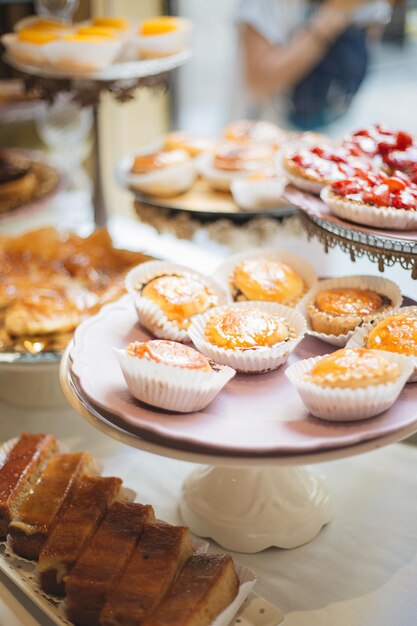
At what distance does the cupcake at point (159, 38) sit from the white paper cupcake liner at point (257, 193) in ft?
1.83

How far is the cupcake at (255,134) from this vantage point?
2.58m

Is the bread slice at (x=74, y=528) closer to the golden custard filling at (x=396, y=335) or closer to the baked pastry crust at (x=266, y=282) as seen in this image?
the baked pastry crust at (x=266, y=282)

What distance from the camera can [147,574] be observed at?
125 centimetres

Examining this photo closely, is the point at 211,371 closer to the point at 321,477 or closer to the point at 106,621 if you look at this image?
the point at 106,621

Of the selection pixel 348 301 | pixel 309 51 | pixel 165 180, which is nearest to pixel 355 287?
pixel 348 301

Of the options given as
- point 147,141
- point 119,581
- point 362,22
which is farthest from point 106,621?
point 147,141

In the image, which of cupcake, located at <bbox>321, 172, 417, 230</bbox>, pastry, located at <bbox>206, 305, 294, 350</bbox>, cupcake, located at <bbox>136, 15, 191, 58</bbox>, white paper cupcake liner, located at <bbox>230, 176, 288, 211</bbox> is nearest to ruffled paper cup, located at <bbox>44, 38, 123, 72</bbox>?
cupcake, located at <bbox>136, 15, 191, 58</bbox>

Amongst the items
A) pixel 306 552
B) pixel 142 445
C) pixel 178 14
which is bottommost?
pixel 306 552

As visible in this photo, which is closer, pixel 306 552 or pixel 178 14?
pixel 306 552

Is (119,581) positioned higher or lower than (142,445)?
lower

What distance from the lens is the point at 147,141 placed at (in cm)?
404

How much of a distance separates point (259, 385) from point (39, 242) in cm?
129

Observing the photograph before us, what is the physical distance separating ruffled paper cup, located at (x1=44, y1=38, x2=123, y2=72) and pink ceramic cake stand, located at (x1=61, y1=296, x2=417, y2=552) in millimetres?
960

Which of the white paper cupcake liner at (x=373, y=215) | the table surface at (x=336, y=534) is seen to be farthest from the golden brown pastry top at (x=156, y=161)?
the white paper cupcake liner at (x=373, y=215)
